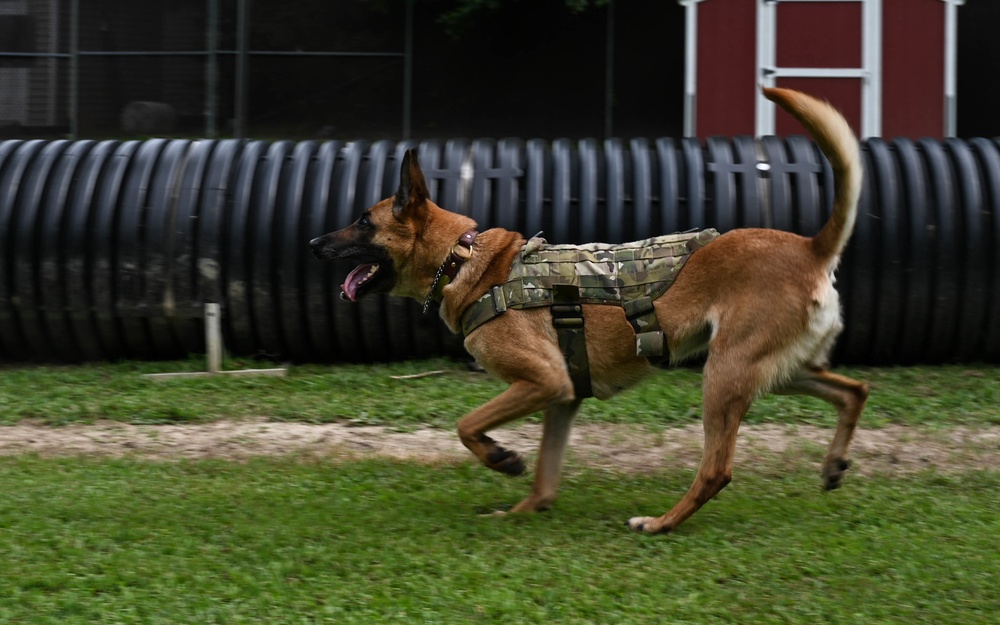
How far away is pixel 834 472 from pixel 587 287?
4.98ft

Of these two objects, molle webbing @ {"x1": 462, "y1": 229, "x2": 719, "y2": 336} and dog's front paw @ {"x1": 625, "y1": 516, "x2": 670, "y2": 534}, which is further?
molle webbing @ {"x1": 462, "y1": 229, "x2": 719, "y2": 336}

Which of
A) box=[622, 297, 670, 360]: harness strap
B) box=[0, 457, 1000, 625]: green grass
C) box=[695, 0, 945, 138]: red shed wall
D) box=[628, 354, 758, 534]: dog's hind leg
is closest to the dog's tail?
box=[628, 354, 758, 534]: dog's hind leg

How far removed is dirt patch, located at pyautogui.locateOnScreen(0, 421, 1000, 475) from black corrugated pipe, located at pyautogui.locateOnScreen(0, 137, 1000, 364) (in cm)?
157

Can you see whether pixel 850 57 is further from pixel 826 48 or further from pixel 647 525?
pixel 647 525

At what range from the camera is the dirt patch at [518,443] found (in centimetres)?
649

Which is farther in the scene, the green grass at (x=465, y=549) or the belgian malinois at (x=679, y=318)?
the belgian malinois at (x=679, y=318)

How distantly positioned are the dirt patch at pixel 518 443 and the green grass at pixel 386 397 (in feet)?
0.63

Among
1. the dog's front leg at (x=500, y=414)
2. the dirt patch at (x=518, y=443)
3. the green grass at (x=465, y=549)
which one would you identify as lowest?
the green grass at (x=465, y=549)

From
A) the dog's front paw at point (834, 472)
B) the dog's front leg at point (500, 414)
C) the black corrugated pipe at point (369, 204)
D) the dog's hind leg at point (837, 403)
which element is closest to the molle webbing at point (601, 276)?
the dog's front leg at point (500, 414)

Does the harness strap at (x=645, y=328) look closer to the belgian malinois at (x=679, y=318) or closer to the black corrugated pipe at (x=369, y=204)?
the belgian malinois at (x=679, y=318)

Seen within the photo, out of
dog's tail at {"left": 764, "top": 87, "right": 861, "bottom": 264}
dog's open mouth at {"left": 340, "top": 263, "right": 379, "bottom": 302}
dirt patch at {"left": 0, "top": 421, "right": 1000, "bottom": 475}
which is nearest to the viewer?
dog's tail at {"left": 764, "top": 87, "right": 861, "bottom": 264}

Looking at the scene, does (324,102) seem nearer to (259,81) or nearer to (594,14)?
(259,81)

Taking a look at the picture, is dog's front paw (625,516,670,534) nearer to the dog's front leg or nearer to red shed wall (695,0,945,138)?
the dog's front leg

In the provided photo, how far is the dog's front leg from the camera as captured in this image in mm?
A: 5305
